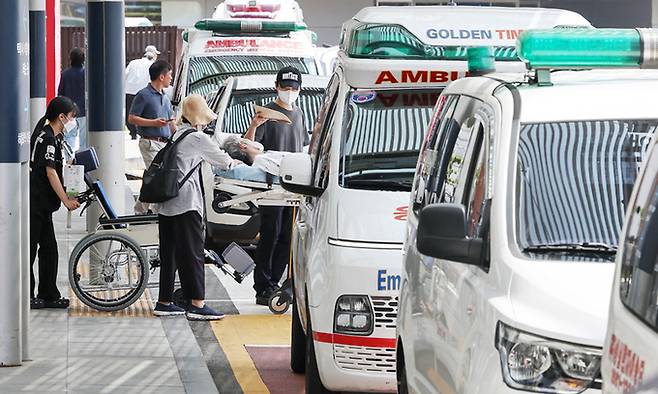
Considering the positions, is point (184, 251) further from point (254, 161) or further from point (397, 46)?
point (397, 46)

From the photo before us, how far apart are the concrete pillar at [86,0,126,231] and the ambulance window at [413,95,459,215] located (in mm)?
7949

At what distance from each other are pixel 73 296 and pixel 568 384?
9.08 m

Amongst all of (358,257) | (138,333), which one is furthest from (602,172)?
(138,333)

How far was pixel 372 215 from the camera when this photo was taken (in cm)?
804

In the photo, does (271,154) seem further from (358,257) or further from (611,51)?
→ (611,51)

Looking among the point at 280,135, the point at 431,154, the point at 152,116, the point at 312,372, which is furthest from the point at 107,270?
the point at 431,154

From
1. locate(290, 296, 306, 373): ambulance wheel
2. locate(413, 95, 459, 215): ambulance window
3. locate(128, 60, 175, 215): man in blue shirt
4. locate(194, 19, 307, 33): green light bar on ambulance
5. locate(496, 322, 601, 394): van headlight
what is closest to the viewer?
locate(496, 322, 601, 394): van headlight

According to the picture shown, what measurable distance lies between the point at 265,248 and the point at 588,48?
7.15m

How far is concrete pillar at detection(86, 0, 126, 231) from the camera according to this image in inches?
578

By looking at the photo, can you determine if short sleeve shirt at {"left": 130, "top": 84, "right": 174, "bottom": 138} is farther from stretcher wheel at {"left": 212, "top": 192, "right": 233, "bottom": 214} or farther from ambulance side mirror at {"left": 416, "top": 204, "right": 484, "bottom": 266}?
ambulance side mirror at {"left": 416, "top": 204, "right": 484, "bottom": 266}

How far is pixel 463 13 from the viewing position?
877 centimetres

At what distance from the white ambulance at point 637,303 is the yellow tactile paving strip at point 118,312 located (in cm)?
855

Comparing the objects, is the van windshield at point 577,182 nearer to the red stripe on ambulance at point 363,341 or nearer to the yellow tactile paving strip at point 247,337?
the red stripe on ambulance at point 363,341

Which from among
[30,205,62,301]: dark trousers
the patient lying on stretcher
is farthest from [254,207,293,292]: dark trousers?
[30,205,62,301]: dark trousers
